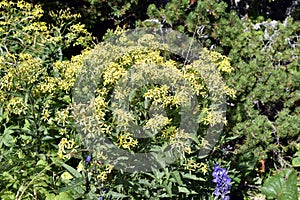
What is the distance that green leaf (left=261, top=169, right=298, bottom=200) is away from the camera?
3674mm

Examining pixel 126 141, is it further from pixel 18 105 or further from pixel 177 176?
pixel 18 105

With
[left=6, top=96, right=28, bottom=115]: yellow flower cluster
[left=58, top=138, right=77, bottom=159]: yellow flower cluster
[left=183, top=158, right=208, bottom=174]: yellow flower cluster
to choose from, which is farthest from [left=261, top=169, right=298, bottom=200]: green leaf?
[left=6, top=96, right=28, bottom=115]: yellow flower cluster

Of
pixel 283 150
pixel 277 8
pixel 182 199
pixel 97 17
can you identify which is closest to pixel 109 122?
pixel 182 199

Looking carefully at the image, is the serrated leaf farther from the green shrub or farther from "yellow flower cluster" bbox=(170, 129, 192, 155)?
the green shrub

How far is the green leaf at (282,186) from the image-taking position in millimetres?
3674

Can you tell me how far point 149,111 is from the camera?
2.65m

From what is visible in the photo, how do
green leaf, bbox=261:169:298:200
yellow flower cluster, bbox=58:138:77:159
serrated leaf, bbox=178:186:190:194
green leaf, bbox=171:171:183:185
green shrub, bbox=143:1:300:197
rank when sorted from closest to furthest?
yellow flower cluster, bbox=58:138:77:159 < green leaf, bbox=171:171:183:185 < serrated leaf, bbox=178:186:190:194 < green leaf, bbox=261:169:298:200 < green shrub, bbox=143:1:300:197

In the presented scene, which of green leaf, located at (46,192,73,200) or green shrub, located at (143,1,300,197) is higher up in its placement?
green shrub, located at (143,1,300,197)

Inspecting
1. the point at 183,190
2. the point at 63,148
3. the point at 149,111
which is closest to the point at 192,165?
the point at 183,190

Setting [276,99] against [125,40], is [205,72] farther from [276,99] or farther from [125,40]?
[276,99]

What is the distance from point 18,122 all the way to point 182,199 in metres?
1.28

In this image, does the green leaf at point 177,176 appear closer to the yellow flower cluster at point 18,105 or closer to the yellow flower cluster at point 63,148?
the yellow flower cluster at point 63,148

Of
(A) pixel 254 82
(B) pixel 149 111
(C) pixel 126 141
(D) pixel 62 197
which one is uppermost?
(A) pixel 254 82

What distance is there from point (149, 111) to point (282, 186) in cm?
167
